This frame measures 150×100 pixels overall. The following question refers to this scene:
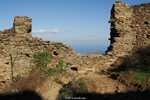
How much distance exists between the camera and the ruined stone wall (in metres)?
18.0

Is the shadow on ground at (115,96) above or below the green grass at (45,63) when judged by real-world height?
below

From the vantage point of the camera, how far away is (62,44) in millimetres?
17078

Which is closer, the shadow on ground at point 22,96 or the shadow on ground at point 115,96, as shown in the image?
the shadow on ground at point 115,96

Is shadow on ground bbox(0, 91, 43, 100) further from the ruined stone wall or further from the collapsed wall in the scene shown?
the ruined stone wall

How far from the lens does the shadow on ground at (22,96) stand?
14.8 m

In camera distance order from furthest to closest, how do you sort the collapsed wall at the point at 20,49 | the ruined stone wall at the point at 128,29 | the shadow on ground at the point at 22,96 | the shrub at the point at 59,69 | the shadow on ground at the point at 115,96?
the ruined stone wall at the point at 128,29 → the shrub at the point at 59,69 → the collapsed wall at the point at 20,49 → the shadow on ground at the point at 22,96 → the shadow on ground at the point at 115,96

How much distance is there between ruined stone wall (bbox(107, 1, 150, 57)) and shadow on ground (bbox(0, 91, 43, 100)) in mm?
4625

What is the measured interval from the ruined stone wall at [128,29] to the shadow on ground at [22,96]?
15.2 ft

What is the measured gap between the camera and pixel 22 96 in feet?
48.9

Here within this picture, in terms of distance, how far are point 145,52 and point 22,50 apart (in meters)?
5.69

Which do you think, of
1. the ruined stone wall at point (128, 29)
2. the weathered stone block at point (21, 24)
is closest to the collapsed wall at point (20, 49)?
the weathered stone block at point (21, 24)

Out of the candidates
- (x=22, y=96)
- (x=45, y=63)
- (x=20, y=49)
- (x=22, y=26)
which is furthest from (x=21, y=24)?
(x=22, y=96)

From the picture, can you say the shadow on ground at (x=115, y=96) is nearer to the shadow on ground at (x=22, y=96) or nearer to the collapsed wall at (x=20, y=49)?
the shadow on ground at (x=22, y=96)

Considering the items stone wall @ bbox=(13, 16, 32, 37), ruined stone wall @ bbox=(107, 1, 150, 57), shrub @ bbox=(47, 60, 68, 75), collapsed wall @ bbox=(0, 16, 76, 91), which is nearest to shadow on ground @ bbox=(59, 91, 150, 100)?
shrub @ bbox=(47, 60, 68, 75)
